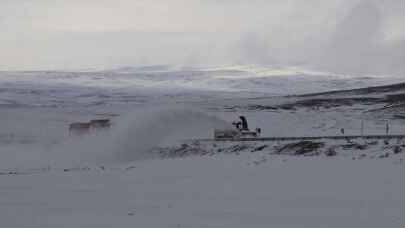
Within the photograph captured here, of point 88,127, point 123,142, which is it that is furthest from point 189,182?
point 88,127

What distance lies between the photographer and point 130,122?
107 feet

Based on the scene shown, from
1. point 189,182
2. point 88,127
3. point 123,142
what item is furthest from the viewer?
point 88,127

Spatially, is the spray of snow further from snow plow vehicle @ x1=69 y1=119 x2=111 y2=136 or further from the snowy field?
snow plow vehicle @ x1=69 y1=119 x2=111 y2=136

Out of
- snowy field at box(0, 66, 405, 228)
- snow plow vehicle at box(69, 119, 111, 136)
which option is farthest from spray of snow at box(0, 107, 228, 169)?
snow plow vehicle at box(69, 119, 111, 136)

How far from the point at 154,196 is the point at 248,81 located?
176051mm

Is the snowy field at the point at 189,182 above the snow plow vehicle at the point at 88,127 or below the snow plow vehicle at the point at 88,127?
Result: below

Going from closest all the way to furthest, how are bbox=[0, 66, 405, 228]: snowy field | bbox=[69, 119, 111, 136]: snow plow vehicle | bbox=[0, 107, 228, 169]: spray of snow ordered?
bbox=[0, 66, 405, 228]: snowy field → bbox=[0, 107, 228, 169]: spray of snow → bbox=[69, 119, 111, 136]: snow plow vehicle

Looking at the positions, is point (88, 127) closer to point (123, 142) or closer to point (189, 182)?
point (123, 142)

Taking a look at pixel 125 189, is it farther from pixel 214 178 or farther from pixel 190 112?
pixel 190 112

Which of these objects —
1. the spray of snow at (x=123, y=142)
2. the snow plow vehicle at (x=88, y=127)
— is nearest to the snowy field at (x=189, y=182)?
the spray of snow at (x=123, y=142)

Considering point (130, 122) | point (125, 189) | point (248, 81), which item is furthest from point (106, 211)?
point (248, 81)

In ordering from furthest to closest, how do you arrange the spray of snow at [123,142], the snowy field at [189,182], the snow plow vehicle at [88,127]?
the snow plow vehicle at [88,127]
the spray of snow at [123,142]
the snowy field at [189,182]

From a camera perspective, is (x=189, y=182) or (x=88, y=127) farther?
(x=88, y=127)

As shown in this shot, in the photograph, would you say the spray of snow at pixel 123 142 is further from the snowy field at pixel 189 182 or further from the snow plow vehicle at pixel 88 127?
the snow plow vehicle at pixel 88 127
